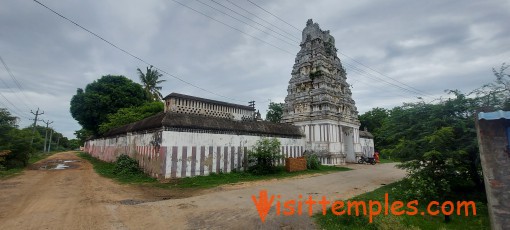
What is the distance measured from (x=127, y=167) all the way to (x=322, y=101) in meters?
16.1

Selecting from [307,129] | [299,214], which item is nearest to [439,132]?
[299,214]

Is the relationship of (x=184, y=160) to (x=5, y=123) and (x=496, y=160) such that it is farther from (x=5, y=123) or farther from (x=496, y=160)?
(x=5, y=123)

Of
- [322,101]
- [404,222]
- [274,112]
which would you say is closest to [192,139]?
[404,222]

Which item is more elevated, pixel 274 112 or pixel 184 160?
pixel 274 112

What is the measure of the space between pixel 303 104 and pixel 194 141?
524 inches

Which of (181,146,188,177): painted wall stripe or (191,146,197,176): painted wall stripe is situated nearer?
(181,146,188,177): painted wall stripe

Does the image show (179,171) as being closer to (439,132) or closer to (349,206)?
(349,206)

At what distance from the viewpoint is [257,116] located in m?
22.9

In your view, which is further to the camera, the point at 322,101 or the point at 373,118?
the point at 373,118

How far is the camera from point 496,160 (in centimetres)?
522

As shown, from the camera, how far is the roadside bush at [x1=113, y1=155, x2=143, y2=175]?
47.5 ft

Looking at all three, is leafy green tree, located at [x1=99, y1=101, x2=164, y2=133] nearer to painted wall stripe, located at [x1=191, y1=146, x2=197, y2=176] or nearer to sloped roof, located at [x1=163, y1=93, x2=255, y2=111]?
sloped roof, located at [x1=163, y1=93, x2=255, y2=111]

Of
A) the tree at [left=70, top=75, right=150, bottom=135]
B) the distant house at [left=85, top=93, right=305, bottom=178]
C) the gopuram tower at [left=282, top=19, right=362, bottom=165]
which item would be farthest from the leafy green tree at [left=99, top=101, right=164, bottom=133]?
the gopuram tower at [left=282, top=19, right=362, bottom=165]

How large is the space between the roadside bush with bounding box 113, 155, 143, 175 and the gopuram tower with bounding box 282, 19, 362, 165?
13497mm
